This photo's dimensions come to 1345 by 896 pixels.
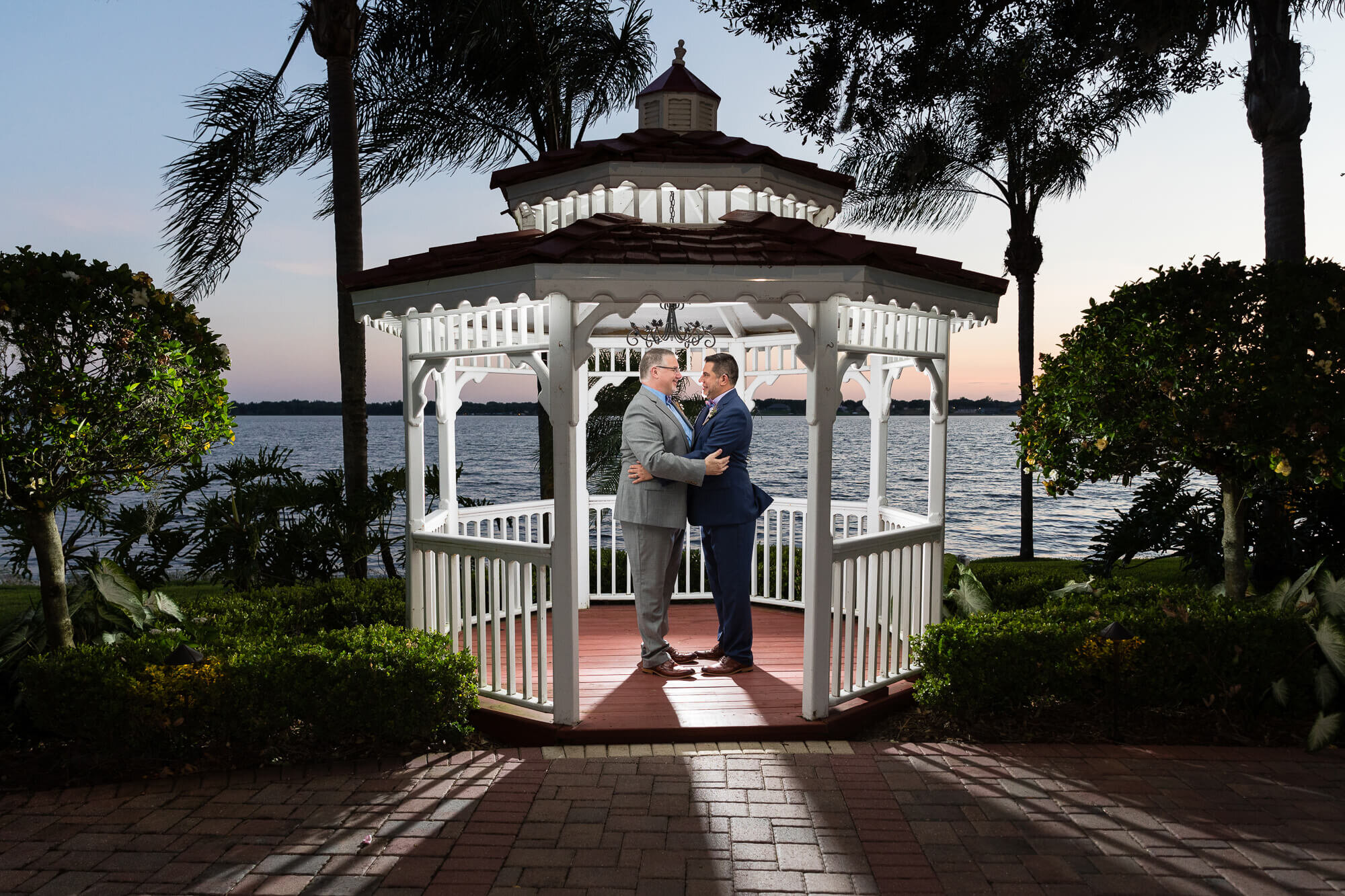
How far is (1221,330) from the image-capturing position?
208 inches

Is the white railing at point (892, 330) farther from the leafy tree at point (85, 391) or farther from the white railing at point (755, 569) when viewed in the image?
the leafy tree at point (85, 391)

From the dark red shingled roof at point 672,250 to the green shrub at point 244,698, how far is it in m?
2.30

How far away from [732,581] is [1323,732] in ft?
→ 11.3

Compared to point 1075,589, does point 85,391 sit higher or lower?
higher

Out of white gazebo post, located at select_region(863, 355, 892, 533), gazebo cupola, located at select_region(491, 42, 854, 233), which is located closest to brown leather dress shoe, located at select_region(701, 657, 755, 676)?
white gazebo post, located at select_region(863, 355, 892, 533)

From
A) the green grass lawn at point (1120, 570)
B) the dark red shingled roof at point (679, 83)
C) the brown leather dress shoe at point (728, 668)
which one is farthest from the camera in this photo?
the green grass lawn at point (1120, 570)

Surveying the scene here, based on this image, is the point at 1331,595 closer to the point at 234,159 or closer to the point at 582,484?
the point at 582,484

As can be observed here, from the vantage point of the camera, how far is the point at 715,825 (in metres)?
3.82

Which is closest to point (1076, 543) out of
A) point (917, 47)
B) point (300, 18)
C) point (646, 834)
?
point (917, 47)

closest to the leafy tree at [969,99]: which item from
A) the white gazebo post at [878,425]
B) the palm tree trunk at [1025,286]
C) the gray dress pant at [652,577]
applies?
the palm tree trunk at [1025,286]

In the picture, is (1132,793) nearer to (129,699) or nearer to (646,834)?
(646,834)

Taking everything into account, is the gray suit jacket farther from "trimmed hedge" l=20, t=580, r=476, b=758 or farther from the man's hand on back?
"trimmed hedge" l=20, t=580, r=476, b=758

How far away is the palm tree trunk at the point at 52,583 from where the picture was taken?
4.93 meters

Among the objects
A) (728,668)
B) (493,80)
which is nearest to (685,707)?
(728,668)
